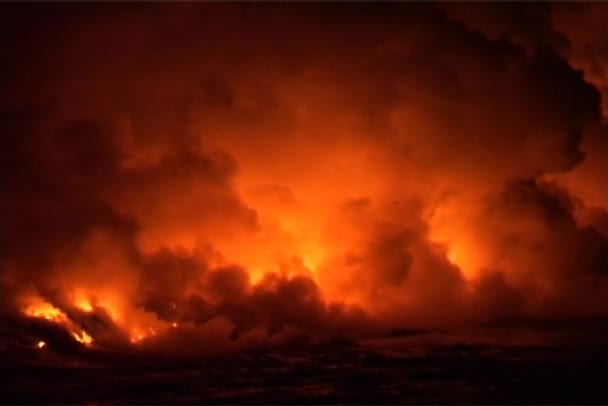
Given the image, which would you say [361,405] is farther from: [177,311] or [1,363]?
[1,363]

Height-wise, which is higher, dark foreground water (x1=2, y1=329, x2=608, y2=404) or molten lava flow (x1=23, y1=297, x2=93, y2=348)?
molten lava flow (x1=23, y1=297, x2=93, y2=348)

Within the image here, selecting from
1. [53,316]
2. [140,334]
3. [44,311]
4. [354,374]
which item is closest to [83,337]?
[53,316]

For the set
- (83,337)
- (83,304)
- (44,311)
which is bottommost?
(83,337)

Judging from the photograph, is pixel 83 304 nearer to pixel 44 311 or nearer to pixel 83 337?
pixel 44 311

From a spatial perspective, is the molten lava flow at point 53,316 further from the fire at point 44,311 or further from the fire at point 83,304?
the fire at point 83,304

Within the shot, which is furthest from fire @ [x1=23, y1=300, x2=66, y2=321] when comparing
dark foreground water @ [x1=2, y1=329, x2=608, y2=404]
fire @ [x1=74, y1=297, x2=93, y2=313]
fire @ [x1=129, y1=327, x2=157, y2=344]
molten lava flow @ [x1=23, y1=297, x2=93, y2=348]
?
fire @ [x1=129, y1=327, x2=157, y2=344]

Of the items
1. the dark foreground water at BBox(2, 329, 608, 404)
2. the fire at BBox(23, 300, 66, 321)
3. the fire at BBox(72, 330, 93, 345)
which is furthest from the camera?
the fire at BBox(23, 300, 66, 321)

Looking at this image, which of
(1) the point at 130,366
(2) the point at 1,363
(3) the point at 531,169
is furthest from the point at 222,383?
(3) the point at 531,169

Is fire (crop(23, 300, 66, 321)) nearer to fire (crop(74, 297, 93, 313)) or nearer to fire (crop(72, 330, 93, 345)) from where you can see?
fire (crop(74, 297, 93, 313))
